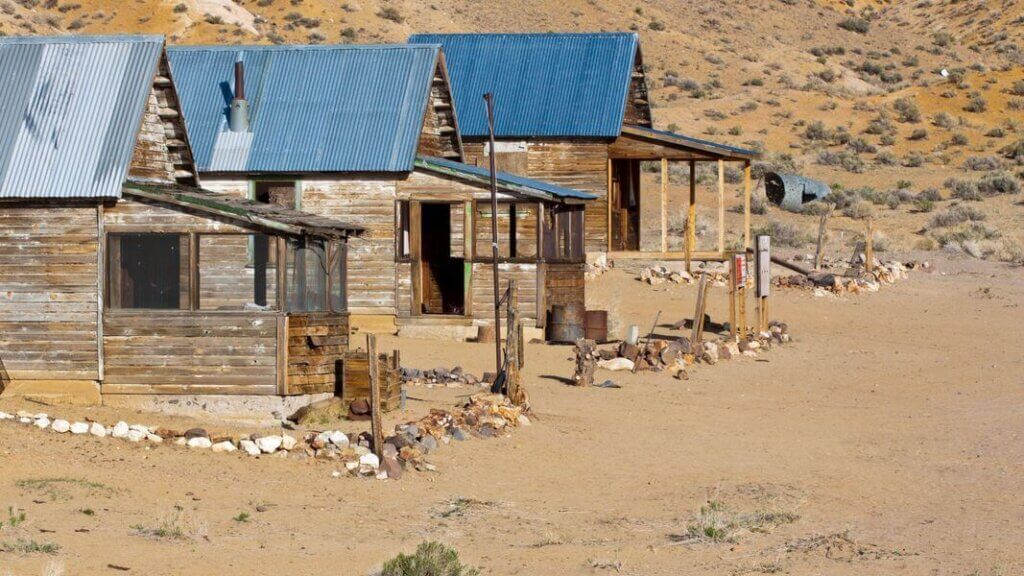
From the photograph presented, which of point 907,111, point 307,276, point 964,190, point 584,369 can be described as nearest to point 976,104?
point 907,111

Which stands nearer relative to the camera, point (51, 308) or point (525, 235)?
point (51, 308)

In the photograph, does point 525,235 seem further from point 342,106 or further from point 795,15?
point 795,15

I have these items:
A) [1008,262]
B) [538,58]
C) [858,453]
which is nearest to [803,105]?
[1008,262]

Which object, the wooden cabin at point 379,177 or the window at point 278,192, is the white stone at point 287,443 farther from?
the window at point 278,192

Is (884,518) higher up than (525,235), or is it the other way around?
(525,235)

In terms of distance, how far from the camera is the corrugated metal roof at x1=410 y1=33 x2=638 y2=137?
103 ft

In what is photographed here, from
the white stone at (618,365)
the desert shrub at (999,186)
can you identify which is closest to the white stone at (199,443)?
the white stone at (618,365)

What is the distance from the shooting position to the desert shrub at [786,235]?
40.5 meters

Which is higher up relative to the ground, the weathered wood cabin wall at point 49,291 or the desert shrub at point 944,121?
the desert shrub at point 944,121

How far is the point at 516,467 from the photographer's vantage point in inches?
623

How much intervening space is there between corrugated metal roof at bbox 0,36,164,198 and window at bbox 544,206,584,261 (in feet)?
27.5

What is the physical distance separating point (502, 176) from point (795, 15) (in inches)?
2853

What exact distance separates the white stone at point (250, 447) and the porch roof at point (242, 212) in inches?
94.9

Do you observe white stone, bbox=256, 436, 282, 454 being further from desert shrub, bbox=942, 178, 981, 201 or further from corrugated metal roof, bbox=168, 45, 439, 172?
desert shrub, bbox=942, 178, 981, 201
